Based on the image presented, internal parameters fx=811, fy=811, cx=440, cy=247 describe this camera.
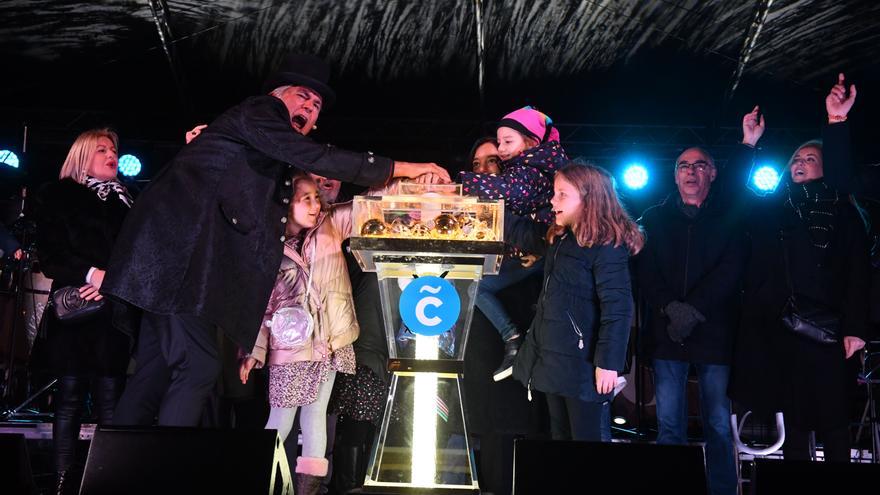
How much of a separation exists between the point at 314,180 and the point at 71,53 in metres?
3.73

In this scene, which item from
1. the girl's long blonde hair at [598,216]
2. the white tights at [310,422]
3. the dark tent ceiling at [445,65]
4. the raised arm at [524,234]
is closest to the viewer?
the white tights at [310,422]

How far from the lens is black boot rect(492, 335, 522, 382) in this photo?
3934mm

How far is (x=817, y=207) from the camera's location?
4.08 meters

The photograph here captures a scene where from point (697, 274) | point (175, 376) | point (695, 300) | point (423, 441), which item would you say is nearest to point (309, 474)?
point (175, 376)

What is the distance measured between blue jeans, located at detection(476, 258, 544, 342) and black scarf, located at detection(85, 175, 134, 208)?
1935 millimetres

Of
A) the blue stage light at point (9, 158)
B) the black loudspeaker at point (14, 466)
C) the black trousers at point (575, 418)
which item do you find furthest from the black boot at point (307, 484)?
the blue stage light at point (9, 158)

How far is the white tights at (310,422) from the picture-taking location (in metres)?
3.56

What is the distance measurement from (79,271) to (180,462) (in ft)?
6.26

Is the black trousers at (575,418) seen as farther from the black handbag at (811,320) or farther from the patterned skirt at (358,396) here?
the black handbag at (811,320)

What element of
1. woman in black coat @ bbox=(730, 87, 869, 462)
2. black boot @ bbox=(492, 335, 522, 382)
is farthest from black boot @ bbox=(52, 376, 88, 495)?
woman in black coat @ bbox=(730, 87, 869, 462)

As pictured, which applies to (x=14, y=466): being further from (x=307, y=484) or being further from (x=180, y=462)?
(x=307, y=484)

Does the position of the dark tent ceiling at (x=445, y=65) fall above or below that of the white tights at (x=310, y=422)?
above

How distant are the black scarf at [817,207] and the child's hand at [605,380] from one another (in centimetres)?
139

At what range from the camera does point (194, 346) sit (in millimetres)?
3242
